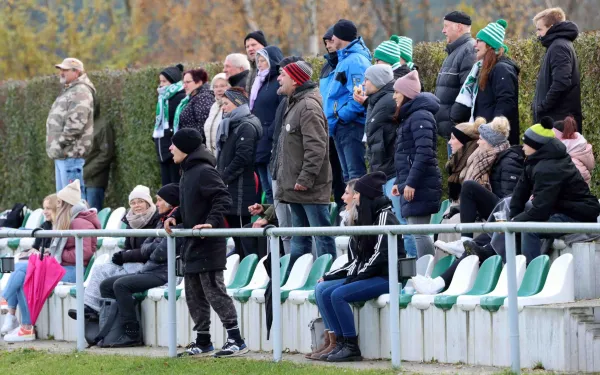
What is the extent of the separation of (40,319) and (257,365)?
14.9ft

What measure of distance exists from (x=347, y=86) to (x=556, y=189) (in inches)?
145

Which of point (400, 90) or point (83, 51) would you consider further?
point (83, 51)

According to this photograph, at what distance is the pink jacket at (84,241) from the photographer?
603 inches

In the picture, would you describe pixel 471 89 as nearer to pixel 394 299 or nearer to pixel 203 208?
pixel 203 208

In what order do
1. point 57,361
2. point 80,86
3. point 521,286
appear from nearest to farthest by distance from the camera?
point 521,286 → point 57,361 → point 80,86

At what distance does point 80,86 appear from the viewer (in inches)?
754

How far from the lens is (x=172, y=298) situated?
1270cm

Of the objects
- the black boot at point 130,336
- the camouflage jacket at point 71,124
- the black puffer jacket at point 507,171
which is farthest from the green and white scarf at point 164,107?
the black puffer jacket at point 507,171

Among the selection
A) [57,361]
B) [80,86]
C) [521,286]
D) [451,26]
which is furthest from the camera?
[80,86]

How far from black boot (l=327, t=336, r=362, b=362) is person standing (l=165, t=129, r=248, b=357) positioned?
120 cm

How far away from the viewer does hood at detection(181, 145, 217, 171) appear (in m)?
12.6

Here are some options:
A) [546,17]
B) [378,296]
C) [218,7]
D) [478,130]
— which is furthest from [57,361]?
[218,7]

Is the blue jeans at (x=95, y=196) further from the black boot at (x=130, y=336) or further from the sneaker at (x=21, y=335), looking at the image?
the black boot at (x=130, y=336)

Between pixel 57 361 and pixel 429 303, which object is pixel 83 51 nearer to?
pixel 57 361
